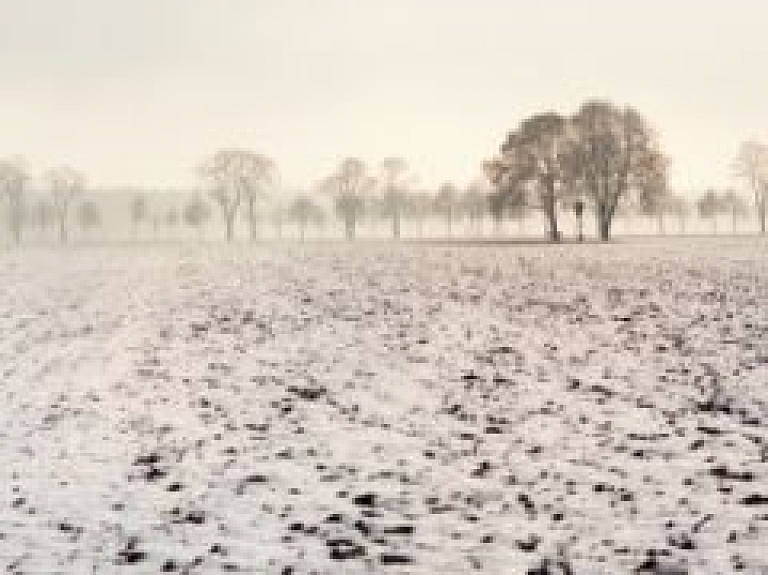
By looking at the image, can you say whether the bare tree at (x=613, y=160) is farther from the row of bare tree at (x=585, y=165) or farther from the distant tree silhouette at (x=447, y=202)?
the distant tree silhouette at (x=447, y=202)

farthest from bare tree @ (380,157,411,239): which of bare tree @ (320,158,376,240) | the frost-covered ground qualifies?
the frost-covered ground

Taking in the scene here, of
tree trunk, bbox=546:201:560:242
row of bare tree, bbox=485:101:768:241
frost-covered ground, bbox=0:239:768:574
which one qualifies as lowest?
frost-covered ground, bbox=0:239:768:574

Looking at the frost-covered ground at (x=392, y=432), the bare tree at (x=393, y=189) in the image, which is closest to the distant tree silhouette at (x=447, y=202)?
the bare tree at (x=393, y=189)

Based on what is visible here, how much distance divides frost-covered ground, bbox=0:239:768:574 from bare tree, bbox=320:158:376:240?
89.6 metres

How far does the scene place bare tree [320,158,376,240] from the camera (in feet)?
368

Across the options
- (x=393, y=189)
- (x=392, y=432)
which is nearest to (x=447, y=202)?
(x=393, y=189)

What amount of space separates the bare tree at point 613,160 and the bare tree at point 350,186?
57235 mm

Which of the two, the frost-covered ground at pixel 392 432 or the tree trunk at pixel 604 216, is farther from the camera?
the tree trunk at pixel 604 216

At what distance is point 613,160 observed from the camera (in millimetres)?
56375

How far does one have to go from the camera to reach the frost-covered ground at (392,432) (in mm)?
8406

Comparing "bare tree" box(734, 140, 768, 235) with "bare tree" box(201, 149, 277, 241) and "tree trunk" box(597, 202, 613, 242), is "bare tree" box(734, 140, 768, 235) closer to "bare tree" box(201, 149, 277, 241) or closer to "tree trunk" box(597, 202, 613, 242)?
"tree trunk" box(597, 202, 613, 242)

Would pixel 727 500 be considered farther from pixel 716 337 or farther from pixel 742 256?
pixel 742 256

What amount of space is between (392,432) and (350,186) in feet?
339

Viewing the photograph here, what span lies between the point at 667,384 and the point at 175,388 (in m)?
8.85
